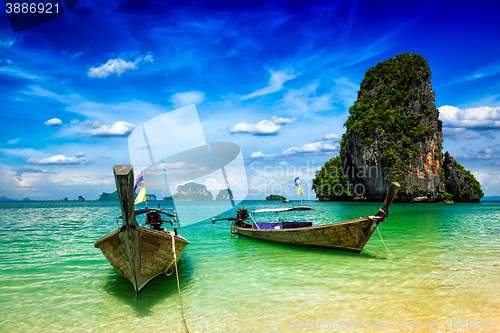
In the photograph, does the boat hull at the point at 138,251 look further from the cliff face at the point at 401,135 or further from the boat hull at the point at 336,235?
the cliff face at the point at 401,135

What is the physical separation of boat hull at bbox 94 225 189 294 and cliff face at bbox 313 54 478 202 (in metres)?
60.0

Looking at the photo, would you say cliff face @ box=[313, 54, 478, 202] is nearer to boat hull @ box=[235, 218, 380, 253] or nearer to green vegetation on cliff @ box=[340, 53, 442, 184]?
green vegetation on cliff @ box=[340, 53, 442, 184]

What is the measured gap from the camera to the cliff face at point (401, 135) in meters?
57.6

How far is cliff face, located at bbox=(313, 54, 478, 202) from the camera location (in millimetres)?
57594

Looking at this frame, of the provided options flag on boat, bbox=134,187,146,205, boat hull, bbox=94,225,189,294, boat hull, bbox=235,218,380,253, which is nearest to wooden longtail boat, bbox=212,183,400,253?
boat hull, bbox=235,218,380,253

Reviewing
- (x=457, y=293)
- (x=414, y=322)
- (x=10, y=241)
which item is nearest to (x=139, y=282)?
(x=414, y=322)

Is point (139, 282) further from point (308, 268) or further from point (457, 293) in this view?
point (457, 293)

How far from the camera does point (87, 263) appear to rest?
Result: 969cm

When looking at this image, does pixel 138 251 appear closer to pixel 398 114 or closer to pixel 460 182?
pixel 398 114

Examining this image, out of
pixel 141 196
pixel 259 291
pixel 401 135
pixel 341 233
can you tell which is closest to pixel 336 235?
pixel 341 233

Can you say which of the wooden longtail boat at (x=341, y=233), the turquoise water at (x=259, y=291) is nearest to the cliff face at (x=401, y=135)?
the turquoise water at (x=259, y=291)

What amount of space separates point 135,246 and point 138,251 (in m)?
0.24

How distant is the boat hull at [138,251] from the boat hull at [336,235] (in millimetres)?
6206

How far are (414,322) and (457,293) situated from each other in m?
2.20
